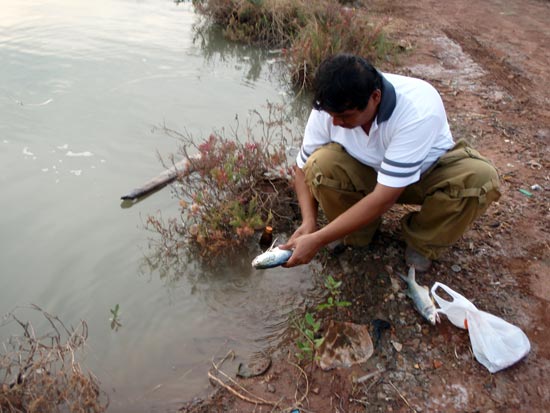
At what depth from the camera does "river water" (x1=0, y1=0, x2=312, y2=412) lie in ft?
8.39

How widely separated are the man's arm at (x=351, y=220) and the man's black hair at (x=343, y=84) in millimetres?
442

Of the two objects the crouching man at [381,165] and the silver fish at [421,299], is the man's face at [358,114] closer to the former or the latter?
the crouching man at [381,165]

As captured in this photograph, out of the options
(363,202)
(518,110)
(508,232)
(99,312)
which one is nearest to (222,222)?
(99,312)

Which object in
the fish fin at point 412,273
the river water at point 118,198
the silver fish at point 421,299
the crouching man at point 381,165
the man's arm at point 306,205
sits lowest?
the river water at point 118,198

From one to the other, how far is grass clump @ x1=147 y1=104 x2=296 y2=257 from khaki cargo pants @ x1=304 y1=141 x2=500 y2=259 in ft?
1.97

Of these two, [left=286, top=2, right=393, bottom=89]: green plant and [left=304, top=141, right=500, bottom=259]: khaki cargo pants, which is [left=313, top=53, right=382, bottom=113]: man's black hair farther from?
[left=286, top=2, right=393, bottom=89]: green plant

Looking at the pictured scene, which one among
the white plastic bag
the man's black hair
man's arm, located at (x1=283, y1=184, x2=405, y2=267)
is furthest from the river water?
the man's black hair

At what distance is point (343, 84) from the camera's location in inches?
72.2

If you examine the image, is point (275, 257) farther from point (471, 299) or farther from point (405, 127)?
point (471, 299)

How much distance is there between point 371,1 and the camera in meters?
8.48

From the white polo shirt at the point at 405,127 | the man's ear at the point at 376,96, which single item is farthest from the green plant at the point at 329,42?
the man's ear at the point at 376,96

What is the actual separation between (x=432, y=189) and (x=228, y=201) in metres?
1.37

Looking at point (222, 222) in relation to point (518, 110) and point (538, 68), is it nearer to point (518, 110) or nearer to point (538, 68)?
point (518, 110)

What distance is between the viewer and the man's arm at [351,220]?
84.1 inches
